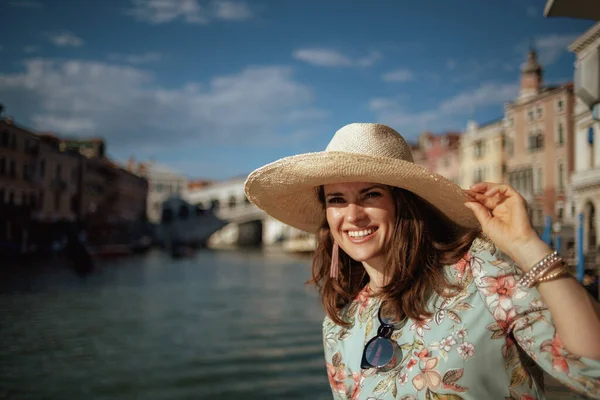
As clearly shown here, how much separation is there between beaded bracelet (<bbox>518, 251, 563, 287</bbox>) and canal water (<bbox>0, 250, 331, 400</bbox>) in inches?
97.9

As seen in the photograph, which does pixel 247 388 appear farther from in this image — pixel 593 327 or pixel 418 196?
pixel 593 327

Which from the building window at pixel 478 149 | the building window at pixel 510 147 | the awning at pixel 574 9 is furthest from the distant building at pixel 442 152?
the awning at pixel 574 9

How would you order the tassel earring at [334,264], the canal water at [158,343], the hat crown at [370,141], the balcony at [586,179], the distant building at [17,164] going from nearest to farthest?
1. the hat crown at [370,141]
2. the tassel earring at [334,264]
3. the canal water at [158,343]
4. the balcony at [586,179]
5. the distant building at [17,164]

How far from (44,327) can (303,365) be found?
2475mm

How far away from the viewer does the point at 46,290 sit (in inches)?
298

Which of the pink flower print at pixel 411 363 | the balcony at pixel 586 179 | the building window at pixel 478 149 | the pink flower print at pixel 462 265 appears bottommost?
the pink flower print at pixel 411 363

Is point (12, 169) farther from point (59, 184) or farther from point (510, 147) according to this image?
point (510, 147)

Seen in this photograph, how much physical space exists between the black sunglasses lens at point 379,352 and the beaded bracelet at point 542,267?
21 cm

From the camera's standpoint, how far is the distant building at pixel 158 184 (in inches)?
1040

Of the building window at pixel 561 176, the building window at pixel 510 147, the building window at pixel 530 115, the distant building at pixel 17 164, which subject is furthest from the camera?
the building window at pixel 510 147

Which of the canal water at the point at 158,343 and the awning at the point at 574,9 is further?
the canal water at the point at 158,343

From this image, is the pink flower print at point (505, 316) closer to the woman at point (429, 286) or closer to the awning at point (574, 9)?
the woman at point (429, 286)

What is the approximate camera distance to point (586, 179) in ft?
29.0

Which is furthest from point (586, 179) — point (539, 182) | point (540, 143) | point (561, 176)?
point (540, 143)
